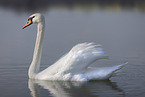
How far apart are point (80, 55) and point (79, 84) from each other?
0.64 meters

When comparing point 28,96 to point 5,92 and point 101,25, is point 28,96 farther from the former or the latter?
point 101,25

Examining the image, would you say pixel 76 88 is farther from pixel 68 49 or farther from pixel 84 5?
pixel 84 5

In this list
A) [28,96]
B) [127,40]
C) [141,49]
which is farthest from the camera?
[127,40]

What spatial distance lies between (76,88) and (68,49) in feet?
16.8

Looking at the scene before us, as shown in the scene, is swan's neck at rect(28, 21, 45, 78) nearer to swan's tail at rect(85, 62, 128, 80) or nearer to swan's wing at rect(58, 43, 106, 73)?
swan's wing at rect(58, 43, 106, 73)

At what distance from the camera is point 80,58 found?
8.70m

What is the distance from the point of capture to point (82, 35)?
55.4 ft

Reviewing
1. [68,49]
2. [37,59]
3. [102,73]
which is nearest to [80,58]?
[102,73]

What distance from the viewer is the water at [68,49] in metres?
8.01

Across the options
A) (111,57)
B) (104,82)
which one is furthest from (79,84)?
(111,57)

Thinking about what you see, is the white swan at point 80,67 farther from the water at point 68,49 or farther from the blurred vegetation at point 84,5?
the blurred vegetation at point 84,5

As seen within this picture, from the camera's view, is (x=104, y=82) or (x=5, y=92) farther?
(x=104, y=82)

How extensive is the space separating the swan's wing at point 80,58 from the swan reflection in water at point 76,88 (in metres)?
0.33

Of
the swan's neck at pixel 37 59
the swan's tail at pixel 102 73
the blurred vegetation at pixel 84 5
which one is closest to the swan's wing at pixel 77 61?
the swan's tail at pixel 102 73
